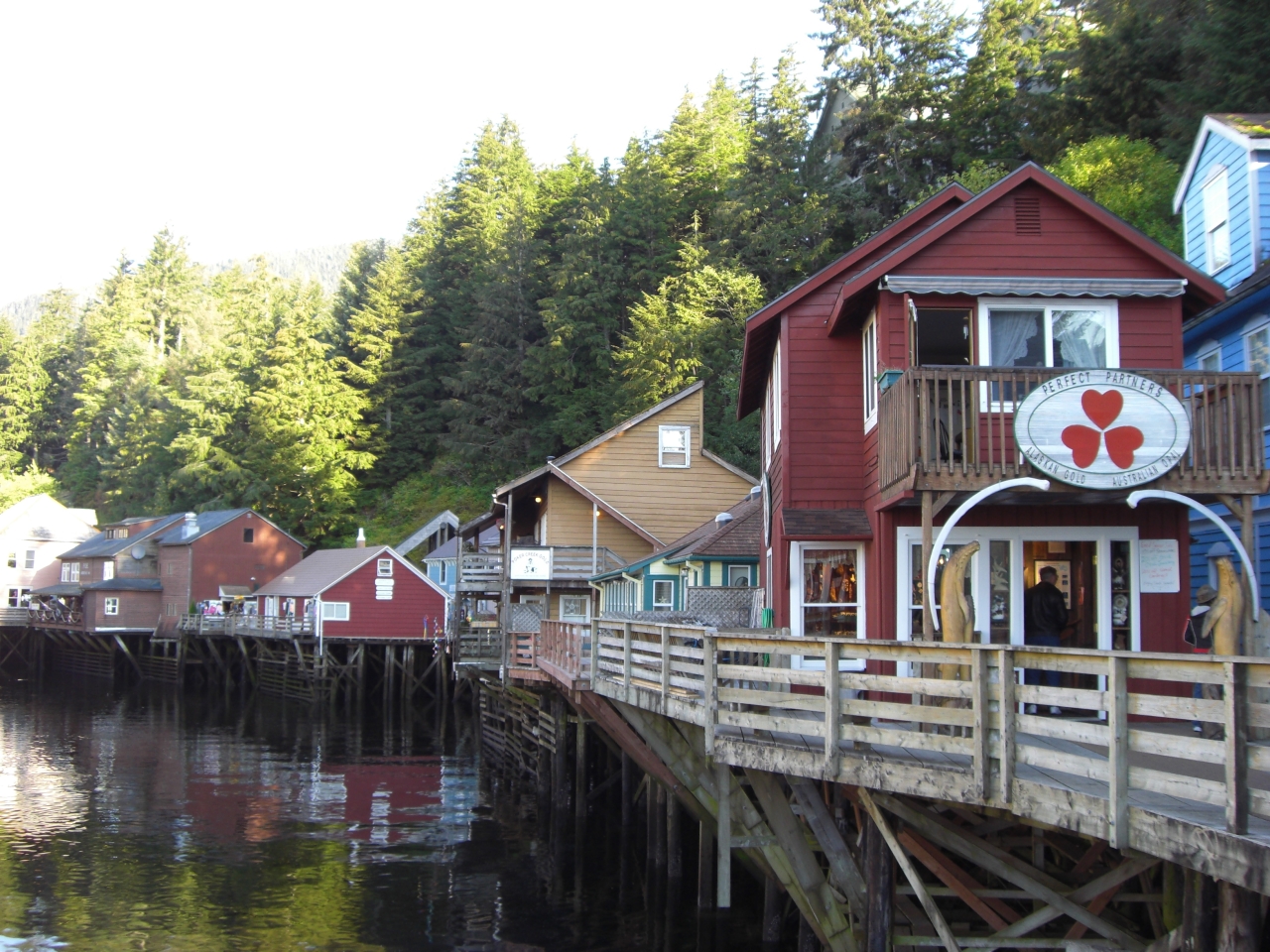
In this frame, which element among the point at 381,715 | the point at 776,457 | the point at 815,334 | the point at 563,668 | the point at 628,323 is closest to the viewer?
the point at 815,334

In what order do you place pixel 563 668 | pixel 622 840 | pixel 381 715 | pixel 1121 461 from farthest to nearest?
pixel 381 715 → pixel 622 840 → pixel 563 668 → pixel 1121 461

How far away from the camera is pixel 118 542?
6594cm

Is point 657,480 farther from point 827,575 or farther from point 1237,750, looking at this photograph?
point 1237,750

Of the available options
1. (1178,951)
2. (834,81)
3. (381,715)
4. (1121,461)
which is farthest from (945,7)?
(1178,951)

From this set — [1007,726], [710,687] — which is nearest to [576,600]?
[710,687]

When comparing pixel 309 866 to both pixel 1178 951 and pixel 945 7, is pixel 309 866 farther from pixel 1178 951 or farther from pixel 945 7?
pixel 945 7

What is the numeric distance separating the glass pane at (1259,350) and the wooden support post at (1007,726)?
10.5 m

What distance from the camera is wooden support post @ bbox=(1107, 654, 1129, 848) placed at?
6.58 m

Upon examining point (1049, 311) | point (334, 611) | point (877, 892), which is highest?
point (1049, 311)

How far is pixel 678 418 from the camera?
34.6m

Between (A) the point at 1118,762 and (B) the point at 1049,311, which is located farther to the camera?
(B) the point at 1049,311

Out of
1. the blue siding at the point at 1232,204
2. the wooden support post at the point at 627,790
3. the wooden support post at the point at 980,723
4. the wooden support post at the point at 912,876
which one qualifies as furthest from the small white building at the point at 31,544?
the wooden support post at the point at 980,723

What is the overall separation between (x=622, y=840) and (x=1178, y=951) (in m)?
15.3

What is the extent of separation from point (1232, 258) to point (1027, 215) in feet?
18.9
